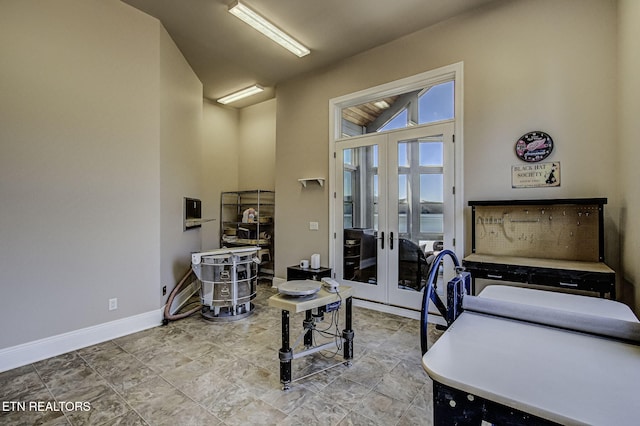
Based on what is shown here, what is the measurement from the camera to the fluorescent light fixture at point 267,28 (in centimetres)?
322

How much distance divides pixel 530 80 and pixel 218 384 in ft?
13.3

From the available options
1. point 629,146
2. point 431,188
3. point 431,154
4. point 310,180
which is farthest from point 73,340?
point 629,146

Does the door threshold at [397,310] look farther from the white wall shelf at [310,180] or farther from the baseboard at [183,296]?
the baseboard at [183,296]

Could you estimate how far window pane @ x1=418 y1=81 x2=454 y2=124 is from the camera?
360 cm

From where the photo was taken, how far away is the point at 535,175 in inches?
118

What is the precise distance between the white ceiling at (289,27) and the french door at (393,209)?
1254mm

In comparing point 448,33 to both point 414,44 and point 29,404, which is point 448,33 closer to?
point 414,44

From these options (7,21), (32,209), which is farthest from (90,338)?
(7,21)

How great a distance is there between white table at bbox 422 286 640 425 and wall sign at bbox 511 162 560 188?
7.34ft

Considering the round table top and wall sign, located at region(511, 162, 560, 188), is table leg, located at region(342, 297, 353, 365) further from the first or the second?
wall sign, located at region(511, 162, 560, 188)

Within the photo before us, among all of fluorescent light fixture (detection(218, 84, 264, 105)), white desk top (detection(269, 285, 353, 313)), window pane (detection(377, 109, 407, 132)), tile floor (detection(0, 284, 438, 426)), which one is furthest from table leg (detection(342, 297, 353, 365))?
fluorescent light fixture (detection(218, 84, 264, 105))

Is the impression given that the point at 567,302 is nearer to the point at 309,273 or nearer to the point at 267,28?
the point at 309,273

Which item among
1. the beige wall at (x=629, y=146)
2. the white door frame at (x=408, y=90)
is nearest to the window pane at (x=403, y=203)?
the white door frame at (x=408, y=90)

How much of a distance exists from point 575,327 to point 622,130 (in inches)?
91.4
